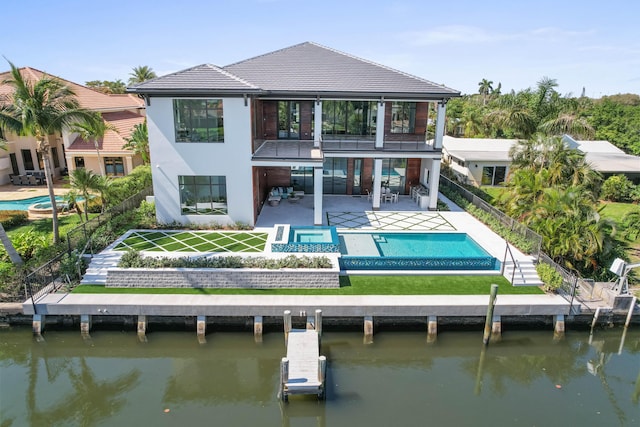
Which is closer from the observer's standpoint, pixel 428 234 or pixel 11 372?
pixel 11 372

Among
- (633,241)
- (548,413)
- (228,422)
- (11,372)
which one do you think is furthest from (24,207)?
(633,241)

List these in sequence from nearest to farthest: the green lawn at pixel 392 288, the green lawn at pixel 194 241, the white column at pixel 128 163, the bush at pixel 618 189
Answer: the green lawn at pixel 392 288 < the green lawn at pixel 194 241 < the bush at pixel 618 189 < the white column at pixel 128 163

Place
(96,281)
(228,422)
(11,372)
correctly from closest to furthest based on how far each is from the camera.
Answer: (228,422), (11,372), (96,281)

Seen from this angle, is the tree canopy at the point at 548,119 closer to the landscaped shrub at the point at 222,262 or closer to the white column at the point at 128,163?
the landscaped shrub at the point at 222,262

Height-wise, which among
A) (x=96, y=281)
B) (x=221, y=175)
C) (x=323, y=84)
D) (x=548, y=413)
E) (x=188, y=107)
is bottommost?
(x=548, y=413)

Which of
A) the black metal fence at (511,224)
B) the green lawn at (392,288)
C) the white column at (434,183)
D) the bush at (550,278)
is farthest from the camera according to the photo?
the white column at (434,183)

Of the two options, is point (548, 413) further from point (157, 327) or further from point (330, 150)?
point (330, 150)

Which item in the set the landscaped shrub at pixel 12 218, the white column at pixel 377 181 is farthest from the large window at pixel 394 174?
the landscaped shrub at pixel 12 218
